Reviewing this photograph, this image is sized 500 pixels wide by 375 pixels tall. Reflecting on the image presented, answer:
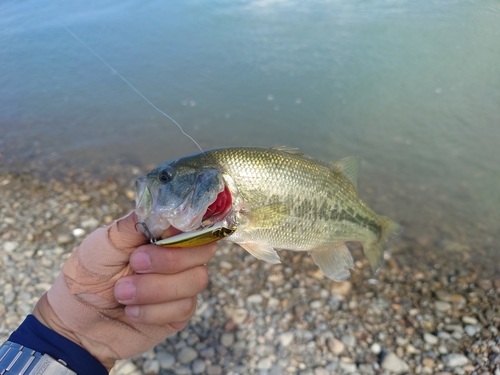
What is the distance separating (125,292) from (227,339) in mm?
1871

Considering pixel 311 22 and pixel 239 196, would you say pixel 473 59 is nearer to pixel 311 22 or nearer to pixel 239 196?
pixel 311 22

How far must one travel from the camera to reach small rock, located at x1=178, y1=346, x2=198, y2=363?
3.66 metres

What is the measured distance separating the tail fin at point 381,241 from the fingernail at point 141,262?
1780mm

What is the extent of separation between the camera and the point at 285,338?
3811 millimetres

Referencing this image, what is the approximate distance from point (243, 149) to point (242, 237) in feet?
1.84

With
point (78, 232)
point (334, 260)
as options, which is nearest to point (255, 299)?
point (334, 260)

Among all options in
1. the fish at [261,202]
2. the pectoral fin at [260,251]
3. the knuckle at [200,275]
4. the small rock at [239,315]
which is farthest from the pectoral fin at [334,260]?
the small rock at [239,315]

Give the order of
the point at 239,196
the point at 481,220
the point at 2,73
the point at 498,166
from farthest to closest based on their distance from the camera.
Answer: the point at 2,73 < the point at 498,166 < the point at 481,220 < the point at 239,196

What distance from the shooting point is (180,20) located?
1272 cm

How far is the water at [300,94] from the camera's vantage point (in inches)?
256

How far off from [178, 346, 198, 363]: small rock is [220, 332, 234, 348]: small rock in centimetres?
27

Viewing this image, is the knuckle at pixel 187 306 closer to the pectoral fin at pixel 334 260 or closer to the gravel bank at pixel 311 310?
the pectoral fin at pixel 334 260

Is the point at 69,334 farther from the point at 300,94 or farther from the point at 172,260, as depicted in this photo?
the point at 300,94

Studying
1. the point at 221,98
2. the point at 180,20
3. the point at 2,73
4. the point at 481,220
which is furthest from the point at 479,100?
the point at 2,73
